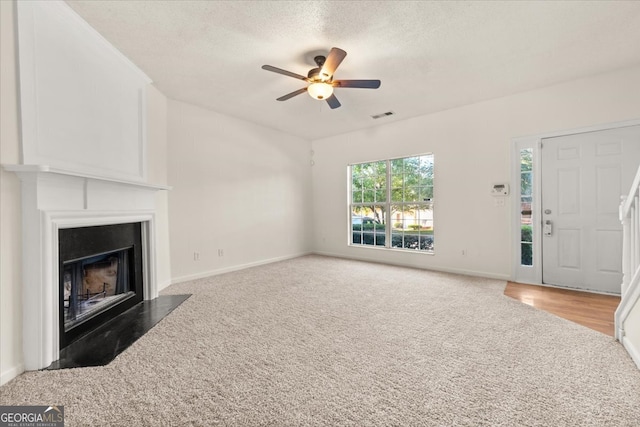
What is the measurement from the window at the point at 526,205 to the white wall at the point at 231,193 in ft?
13.2

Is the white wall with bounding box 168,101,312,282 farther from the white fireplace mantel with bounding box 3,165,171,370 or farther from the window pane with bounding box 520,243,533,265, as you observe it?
the window pane with bounding box 520,243,533,265

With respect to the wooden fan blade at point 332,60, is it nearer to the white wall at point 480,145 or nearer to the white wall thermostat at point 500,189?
the white wall at point 480,145

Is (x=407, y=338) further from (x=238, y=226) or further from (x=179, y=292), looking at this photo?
(x=238, y=226)

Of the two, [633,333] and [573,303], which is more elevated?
[633,333]

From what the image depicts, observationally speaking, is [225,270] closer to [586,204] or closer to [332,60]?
[332,60]

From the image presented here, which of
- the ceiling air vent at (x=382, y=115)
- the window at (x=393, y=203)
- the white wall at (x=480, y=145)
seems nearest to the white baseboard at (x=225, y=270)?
the window at (x=393, y=203)

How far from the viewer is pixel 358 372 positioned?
5.73 feet

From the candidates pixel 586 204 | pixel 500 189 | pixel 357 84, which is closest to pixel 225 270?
pixel 357 84

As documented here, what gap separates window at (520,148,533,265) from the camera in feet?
12.6

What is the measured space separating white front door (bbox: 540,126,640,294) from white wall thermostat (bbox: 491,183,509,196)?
433 mm

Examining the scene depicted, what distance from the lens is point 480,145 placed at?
165 inches

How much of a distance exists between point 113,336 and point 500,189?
16.3 ft

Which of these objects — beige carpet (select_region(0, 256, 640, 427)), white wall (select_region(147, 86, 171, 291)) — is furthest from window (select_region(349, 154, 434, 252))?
white wall (select_region(147, 86, 171, 291))

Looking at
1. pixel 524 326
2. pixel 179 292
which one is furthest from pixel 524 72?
pixel 179 292
